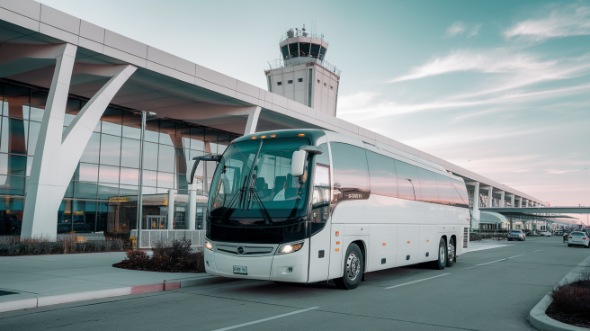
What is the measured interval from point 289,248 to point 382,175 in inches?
189

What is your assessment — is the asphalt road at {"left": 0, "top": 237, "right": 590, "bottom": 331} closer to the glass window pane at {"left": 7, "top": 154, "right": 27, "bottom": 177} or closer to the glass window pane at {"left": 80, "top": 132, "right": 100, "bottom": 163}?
the glass window pane at {"left": 7, "top": 154, "right": 27, "bottom": 177}

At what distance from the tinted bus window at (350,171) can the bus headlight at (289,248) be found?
1.67 meters

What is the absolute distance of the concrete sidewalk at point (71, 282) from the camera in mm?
9258

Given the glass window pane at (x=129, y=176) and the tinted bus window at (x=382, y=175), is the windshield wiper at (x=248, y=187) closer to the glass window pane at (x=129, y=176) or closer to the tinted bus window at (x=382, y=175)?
the tinted bus window at (x=382, y=175)

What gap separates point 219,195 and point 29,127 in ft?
78.6

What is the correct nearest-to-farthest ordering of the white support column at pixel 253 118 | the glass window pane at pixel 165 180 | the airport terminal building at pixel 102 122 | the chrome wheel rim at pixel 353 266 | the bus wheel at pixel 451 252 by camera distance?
the chrome wheel rim at pixel 353 266
the bus wheel at pixel 451 252
the airport terminal building at pixel 102 122
the white support column at pixel 253 118
the glass window pane at pixel 165 180

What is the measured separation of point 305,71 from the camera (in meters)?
65.6

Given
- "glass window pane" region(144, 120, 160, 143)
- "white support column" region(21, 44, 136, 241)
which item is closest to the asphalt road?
"white support column" region(21, 44, 136, 241)

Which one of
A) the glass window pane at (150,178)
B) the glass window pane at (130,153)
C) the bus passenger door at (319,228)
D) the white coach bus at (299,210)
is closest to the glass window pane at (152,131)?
the glass window pane at (130,153)

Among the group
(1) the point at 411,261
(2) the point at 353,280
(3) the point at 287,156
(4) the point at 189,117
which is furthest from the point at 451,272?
(4) the point at 189,117

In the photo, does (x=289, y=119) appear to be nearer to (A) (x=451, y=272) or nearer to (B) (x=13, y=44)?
(B) (x=13, y=44)

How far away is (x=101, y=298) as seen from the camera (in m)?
10.1

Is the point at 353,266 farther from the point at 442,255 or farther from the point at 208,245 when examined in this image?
the point at 442,255

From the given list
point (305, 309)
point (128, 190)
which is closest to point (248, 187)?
point (305, 309)
